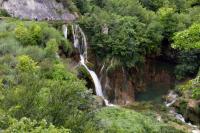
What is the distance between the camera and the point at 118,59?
3362cm

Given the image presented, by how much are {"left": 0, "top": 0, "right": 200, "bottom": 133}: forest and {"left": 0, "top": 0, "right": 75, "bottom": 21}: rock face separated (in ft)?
1.80

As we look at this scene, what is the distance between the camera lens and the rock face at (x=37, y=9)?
3391 cm

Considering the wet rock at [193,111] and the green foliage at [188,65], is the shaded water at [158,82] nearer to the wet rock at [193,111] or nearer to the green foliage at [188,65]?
the green foliage at [188,65]

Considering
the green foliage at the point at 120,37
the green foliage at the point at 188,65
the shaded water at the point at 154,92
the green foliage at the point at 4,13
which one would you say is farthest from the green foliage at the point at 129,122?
the green foliage at the point at 4,13

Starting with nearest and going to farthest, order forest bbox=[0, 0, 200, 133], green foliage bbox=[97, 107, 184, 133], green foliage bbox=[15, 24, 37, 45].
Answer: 1. green foliage bbox=[97, 107, 184, 133]
2. forest bbox=[0, 0, 200, 133]
3. green foliage bbox=[15, 24, 37, 45]

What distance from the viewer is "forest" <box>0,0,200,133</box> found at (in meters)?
23.3

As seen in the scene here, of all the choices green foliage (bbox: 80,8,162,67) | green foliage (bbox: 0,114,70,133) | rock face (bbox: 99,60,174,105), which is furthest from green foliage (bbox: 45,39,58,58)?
green foliage (bbox: 0,114,70,133)

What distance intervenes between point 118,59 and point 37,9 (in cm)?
822

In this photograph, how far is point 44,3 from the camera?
35.8m

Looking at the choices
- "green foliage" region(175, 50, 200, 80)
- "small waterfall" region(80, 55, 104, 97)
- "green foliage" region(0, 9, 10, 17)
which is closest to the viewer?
"small waterfall" region(80, 55, 104, 97)

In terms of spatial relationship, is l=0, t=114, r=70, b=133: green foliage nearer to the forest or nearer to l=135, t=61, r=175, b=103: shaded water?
the forest

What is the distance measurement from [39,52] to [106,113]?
17.8 ft

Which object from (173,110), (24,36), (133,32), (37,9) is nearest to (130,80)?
(133,32)

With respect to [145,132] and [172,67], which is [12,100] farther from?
[172,67]
